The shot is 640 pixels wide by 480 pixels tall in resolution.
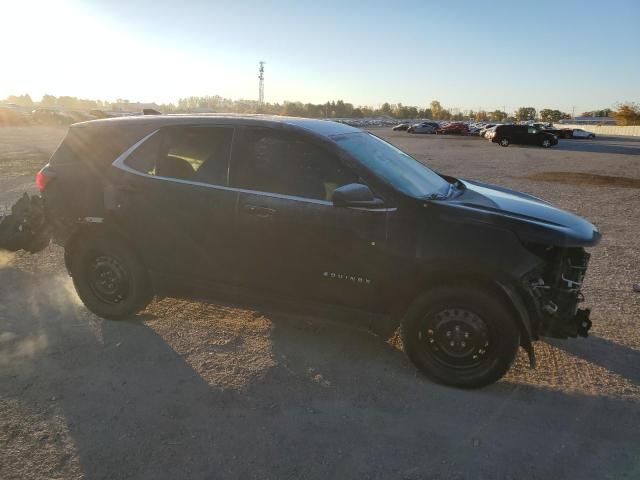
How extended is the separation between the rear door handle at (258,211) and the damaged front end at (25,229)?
3445mm

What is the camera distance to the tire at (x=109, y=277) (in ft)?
14.2

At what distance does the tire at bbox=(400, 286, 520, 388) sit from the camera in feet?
10.9

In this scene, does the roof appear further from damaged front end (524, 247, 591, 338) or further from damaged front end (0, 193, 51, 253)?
damaged front end (0, 193, 51, 253)

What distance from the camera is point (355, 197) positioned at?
11.1 feet

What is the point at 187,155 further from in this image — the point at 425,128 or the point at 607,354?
the point at 425,128

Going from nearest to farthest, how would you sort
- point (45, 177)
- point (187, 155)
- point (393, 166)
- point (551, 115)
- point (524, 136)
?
point (393, 166), point (187, 155), point (45, 177), point (524, 136), point (551, 115)

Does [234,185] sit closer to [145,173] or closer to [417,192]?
[145,173]

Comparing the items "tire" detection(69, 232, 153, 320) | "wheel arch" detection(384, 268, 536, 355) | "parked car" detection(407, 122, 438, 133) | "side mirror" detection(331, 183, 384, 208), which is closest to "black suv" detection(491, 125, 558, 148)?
"parked car" detection(407, 122, 438, 133)

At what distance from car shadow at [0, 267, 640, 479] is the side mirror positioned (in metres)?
1.01

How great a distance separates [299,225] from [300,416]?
1349 mm

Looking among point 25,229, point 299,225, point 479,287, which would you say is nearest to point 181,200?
point 299,225

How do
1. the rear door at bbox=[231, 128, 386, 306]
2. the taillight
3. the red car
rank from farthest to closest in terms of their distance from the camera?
the red car → the taillight → the rear door at bbox=[231, 128, 386, 306]

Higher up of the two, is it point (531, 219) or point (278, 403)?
point (531, 219)

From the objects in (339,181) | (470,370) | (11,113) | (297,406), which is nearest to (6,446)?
(297,406)
